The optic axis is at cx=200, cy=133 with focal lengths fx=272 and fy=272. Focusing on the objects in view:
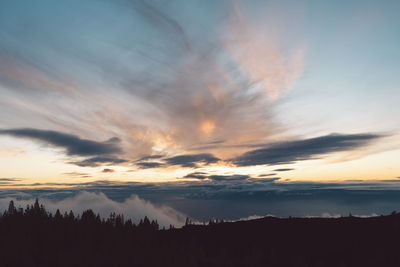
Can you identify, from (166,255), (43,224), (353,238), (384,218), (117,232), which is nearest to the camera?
(166,255)

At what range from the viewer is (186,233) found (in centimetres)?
3809

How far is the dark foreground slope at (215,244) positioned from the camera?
24.7m

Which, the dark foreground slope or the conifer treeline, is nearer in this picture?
the dark foreground slope

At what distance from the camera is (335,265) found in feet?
78.1

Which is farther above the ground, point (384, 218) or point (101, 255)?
point (384, 218)

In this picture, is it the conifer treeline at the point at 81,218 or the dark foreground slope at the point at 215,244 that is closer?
the dark foreground slope at the point at 215,244

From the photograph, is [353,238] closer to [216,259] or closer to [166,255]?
[216,259]

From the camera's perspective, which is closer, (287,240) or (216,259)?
(216,259)

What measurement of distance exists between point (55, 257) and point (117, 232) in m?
14.4

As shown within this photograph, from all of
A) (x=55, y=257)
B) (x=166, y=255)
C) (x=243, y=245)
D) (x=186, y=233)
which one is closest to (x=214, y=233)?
(x=186, y=233)

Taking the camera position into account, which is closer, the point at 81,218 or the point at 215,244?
the point at 215,244

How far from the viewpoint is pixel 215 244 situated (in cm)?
3306

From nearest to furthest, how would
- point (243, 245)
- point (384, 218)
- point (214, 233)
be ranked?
point (243, 245) < point (384, 218) < point (214, 233)

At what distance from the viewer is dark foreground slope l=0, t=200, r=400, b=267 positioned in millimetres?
24656
